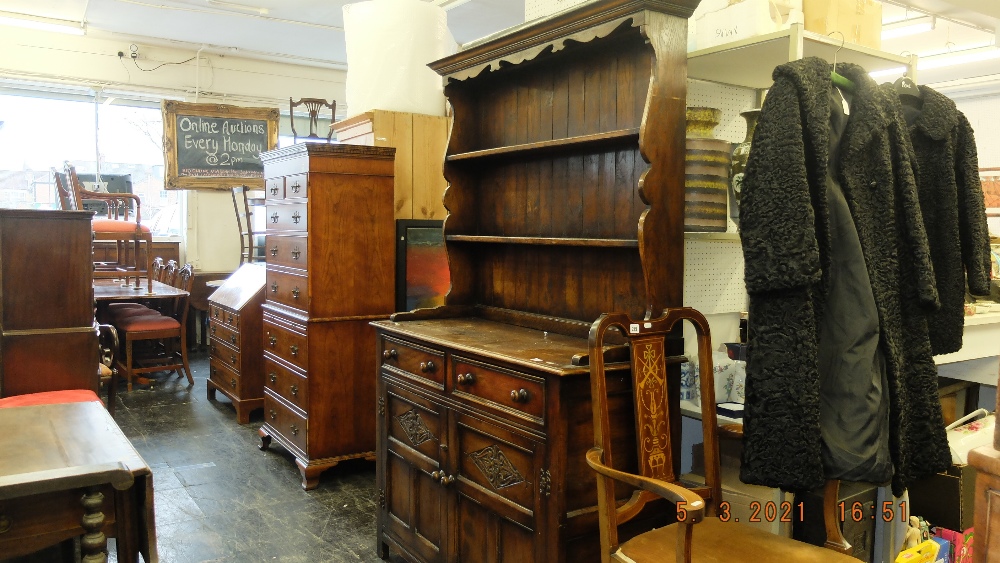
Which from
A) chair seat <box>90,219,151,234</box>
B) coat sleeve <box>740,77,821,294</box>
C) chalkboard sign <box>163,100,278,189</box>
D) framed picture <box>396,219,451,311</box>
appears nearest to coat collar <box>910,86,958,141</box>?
coat sleeve <box>740,77,821,294</box>

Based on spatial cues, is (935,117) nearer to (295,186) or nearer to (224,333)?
(295,186)

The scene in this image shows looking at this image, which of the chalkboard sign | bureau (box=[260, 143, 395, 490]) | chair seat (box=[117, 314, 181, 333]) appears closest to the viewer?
bureau (box=[260, 143, 395, 490])

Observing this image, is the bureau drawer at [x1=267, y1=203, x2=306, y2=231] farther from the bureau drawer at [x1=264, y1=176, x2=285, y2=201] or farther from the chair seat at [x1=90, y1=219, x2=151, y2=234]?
the chair seat at [x1=90, y1=219, x2=151, y2=234]

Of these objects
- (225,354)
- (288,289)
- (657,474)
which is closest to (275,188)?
(288,289)

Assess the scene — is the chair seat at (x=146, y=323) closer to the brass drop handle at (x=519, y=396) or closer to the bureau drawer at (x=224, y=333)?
the bureau drawer at (x=224, y=333)

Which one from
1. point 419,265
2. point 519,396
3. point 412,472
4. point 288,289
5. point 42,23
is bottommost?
point 412,472

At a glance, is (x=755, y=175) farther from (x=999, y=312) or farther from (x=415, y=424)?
(x=999, y=312)

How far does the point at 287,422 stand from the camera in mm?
3996

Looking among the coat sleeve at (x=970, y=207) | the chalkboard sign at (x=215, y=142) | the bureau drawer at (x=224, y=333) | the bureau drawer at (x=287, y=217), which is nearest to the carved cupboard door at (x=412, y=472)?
the bureau drawer at (x=287, y=217)

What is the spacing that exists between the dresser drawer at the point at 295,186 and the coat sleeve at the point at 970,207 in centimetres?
279

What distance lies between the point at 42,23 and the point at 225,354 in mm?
3784

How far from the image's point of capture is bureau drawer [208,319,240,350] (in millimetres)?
4867

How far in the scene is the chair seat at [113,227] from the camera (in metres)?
6.25

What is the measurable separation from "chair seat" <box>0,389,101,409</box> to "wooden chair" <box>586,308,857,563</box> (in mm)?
2240
